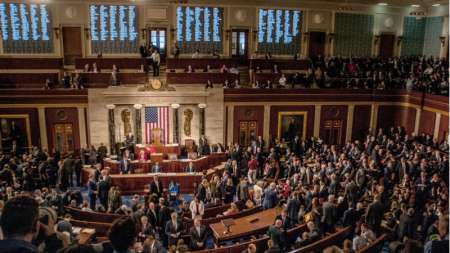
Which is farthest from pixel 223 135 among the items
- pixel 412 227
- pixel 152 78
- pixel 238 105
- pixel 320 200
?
pixel 412 227

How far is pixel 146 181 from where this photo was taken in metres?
15.7

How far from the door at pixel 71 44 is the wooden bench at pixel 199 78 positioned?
6.66 m

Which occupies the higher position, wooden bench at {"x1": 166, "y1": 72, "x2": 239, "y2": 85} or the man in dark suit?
wooden bench at {"x1": 166, "y1": 72, "x2": 239, "y2": 85}

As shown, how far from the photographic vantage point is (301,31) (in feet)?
82.0

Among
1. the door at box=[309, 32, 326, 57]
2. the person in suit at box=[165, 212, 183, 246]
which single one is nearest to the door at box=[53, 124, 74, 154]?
the person in suit at box=[165, 212, 183, 246]

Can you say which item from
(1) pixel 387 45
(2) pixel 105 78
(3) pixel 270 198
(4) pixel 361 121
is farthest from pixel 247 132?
(1) pixel 387 45

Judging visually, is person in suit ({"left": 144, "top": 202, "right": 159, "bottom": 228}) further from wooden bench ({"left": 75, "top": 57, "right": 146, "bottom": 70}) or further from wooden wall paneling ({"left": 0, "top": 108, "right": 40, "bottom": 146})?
wooden bench ({"left": 75, "top": 57, "right": 146, "bottom": 70})

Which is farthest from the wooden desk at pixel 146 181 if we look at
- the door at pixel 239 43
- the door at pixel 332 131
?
the door at pixel 239 43

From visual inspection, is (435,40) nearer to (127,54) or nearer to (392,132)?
→ (392,132)

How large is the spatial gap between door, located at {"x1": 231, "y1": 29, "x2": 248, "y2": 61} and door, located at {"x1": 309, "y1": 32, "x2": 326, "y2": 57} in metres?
4.24

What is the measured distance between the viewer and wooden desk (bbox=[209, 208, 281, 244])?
969 cm

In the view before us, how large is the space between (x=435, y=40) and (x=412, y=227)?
20.5 metres

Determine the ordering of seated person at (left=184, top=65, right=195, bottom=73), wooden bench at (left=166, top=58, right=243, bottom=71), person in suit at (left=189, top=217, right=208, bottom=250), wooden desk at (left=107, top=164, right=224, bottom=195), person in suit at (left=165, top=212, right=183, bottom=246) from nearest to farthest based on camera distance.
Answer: person in suit at (left=189, top=217, right=208, bottom=250)
person in suit at (left=165, top=212, right=183, bottom=246)
wooden desk at (left=107, top=164, right=224, bottom=195)
seated person at (left=184, top=65, right=195, bottom=73)
wooden bench at (left=166, top=58, right=243, bottom=71)

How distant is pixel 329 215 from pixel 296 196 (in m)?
1.08
